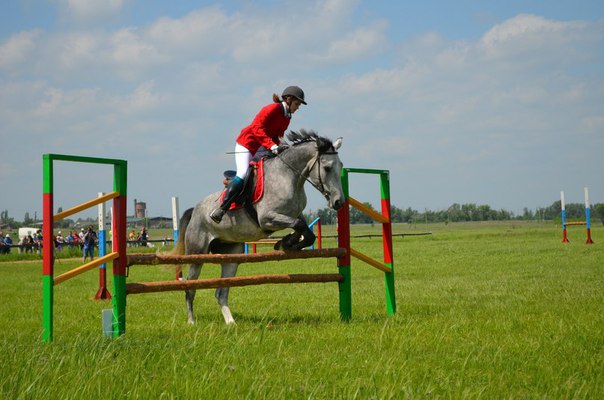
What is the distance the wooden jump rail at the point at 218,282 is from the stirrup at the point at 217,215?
0.96m

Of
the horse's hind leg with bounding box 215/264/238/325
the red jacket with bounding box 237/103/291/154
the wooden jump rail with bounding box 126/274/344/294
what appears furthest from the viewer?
the horse's hind leg with bounding box 215/264/238/325

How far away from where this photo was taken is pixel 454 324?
6.42 metres

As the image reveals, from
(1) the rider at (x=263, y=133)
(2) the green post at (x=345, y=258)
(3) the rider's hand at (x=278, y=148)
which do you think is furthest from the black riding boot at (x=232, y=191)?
(2) the green post at (x=345, y=258)

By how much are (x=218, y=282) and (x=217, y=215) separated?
3.68ft

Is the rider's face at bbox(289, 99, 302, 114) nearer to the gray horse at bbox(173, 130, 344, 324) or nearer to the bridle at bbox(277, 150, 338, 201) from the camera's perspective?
the gray horse at bbox(173, 130, 344, 324)

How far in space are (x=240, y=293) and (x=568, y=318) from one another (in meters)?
6.68

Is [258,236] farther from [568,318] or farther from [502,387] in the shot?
[502,387]

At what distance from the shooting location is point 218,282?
7031 mm

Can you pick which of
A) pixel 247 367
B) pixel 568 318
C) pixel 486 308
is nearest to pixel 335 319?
pixel 486 308

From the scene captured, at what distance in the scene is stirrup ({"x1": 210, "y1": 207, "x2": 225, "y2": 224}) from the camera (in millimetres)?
7891

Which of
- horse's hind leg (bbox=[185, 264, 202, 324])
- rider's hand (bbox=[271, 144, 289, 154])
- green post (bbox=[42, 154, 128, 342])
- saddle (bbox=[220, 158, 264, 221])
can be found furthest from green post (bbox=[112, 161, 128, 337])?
horse's hind leg (bbox=[185, 264, 202, 324])

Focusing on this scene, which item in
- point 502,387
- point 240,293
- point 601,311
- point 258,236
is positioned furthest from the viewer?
point 240,293

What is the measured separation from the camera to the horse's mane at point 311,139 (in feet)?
24.5

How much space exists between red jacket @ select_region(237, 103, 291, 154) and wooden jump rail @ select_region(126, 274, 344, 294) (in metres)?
1.49
